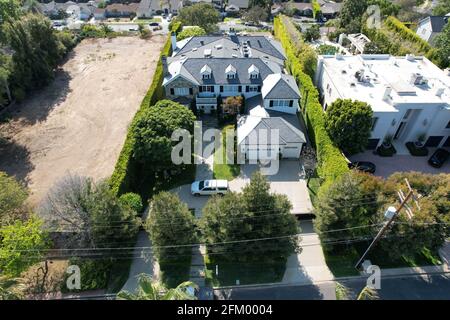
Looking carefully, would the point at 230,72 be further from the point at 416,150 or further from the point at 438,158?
the point at 438,158

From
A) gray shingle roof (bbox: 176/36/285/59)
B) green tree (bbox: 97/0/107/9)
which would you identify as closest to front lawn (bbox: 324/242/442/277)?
gray shingle roof (bbox: 176/36/285/59)

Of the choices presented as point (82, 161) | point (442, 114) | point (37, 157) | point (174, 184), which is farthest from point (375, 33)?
point (37, 157)

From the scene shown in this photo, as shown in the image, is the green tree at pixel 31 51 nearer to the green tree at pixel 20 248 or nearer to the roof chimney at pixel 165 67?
the roof chimney at pixel 165 67

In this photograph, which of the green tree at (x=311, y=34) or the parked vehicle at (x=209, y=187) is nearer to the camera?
the parked vehicle at (x=209, y=187)

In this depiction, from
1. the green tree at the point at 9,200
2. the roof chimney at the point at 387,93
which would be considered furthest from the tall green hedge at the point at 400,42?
the green tree at the point at 9,200

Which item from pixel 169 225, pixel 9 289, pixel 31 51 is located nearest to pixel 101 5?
pixel 31 51

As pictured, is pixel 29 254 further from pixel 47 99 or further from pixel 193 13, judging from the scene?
pixel 193 13
